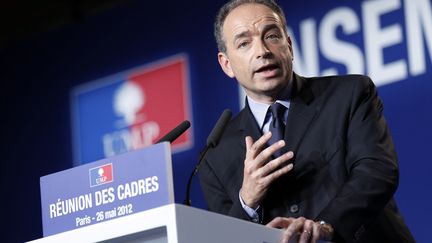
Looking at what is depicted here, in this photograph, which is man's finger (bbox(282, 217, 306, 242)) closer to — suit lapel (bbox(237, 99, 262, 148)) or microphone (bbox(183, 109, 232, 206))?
microphone (bbox(183, 109, 232, 206))

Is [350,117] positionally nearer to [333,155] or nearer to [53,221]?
[333,155]

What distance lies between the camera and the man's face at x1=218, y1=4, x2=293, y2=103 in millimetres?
2293

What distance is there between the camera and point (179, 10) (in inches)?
177

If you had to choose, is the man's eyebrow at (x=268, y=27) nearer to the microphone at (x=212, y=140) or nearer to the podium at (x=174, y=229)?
the microphone at (x=212, y=140)

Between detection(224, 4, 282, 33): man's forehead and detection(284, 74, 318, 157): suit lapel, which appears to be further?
detection(224, 4, 282, 33): man's forehead

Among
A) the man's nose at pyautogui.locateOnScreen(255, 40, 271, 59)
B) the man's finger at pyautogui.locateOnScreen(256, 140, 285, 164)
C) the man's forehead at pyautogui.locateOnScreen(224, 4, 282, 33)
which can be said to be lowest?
the man's finger at pyautogui.locateOnScreen(256, 140, 285, 164)

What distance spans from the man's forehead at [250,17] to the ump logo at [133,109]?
6.02 ft

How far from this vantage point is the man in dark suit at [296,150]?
6.57 feet

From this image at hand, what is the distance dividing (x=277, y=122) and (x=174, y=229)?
2.51 ft

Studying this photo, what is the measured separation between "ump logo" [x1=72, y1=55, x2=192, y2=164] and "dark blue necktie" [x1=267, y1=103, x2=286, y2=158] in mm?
1907

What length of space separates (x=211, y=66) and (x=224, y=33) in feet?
5.87

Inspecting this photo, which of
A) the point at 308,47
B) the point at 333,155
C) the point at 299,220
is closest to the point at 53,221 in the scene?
the point at 299,220

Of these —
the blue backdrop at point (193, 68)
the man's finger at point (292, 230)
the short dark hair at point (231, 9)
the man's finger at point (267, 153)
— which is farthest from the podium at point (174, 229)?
the blue backdrop at point (193, 68)

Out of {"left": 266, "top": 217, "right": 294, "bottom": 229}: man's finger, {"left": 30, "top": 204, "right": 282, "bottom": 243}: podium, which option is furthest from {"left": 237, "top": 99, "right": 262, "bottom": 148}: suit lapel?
{"left": 30, "top": 204, "right": 282, "bottom": 243}: podium
